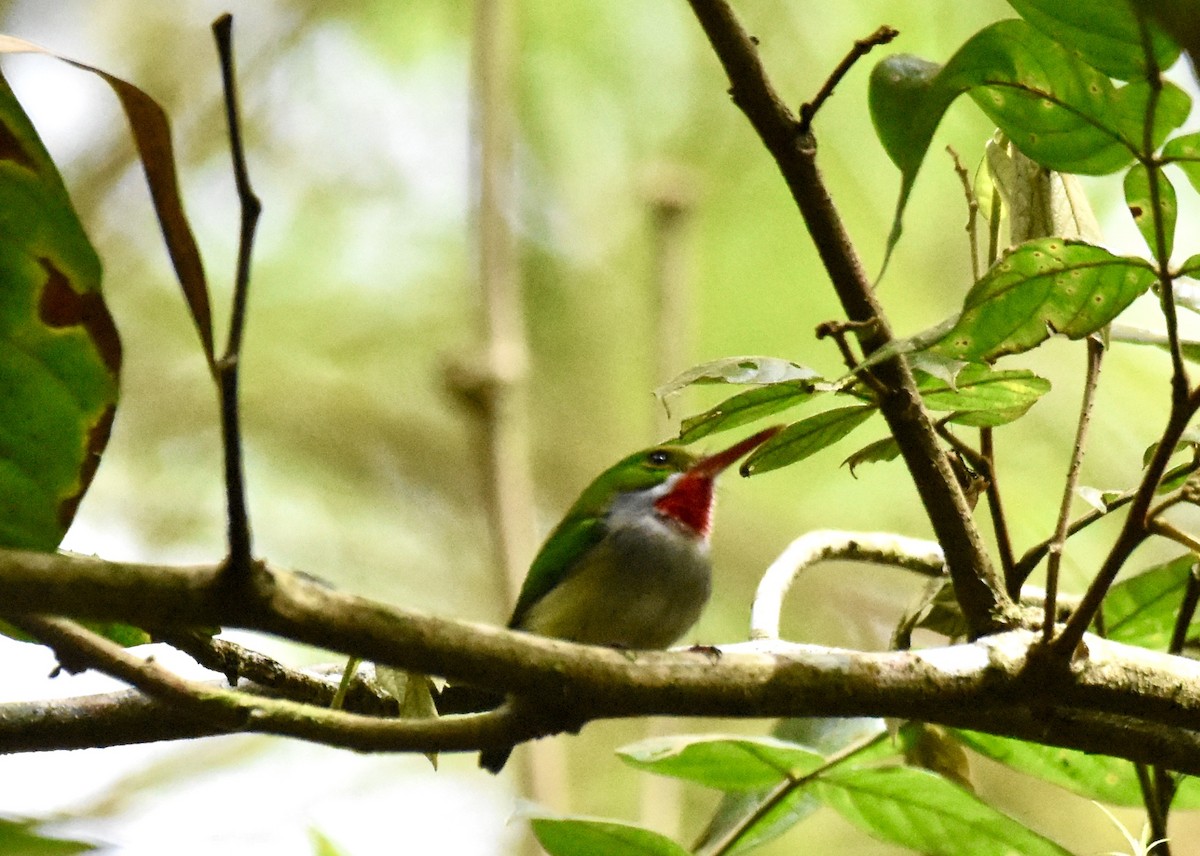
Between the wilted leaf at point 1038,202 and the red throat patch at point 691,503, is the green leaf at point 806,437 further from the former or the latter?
the red throat patch at point 691,503

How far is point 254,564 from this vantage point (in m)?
0.96

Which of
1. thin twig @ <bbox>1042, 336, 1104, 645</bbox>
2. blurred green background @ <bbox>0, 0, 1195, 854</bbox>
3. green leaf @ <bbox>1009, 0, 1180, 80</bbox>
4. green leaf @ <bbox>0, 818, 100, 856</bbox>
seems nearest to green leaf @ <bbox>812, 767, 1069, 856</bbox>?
thin twig @ <bbox>1042, 336, 1104, 645</bbox>

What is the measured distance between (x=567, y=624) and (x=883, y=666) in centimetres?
136

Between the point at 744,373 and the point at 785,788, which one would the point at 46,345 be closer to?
the point at 744,373

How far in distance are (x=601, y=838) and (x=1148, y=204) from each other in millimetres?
986

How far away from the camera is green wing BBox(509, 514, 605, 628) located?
2850 mm

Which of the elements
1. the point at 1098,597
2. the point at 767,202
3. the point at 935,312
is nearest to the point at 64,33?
the point at 767,202

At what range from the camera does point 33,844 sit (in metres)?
0.53

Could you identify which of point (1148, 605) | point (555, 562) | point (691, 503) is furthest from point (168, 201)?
point (691, 503)

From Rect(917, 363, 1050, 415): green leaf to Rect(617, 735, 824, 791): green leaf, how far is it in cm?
53

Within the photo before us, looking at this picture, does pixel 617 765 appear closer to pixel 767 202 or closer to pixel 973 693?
pixel 767 202

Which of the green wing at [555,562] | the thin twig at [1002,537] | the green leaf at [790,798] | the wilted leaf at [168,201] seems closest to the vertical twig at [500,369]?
the green wing at [555,562]

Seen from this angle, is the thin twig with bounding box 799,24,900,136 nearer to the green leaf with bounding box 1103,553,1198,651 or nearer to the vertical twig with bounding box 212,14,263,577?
the vertical twig with bounding box 212,14,263,577

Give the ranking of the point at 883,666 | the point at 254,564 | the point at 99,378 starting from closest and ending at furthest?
1. the point at 254,564
2. the point at 99,378
3. the point at 883,666
